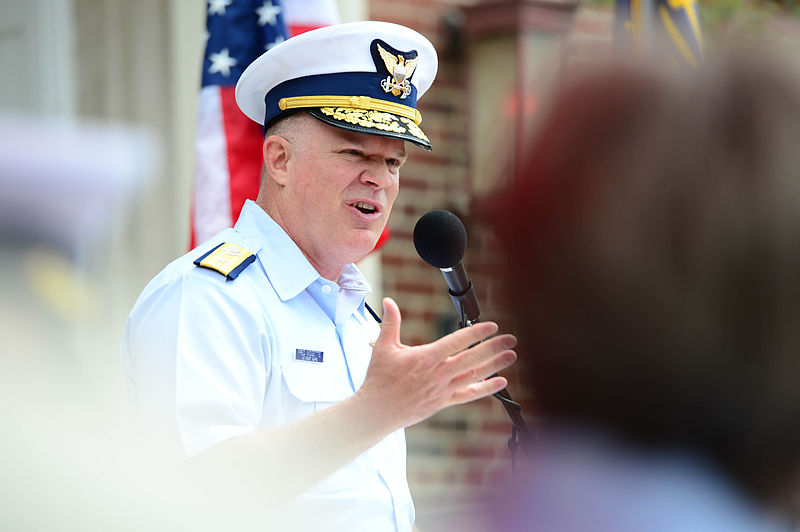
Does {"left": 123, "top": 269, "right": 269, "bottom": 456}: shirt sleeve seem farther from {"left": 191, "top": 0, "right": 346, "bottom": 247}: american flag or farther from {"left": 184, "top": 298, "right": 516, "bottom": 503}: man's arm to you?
{"left": 191, "top": 0, "right": 346, "bottom": 247}: american flag

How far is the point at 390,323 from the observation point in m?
1.66

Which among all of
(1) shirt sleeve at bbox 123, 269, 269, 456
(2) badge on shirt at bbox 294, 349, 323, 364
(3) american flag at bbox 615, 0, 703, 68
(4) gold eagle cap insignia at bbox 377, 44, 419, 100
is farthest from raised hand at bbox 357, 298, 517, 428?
(3) american flag at bbox 615, 0, 703, 68

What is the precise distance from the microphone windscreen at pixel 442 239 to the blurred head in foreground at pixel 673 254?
77 centimetres

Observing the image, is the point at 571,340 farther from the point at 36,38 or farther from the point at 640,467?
the point at 36,38

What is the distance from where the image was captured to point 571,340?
95cm

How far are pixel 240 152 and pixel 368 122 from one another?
1.34 meters

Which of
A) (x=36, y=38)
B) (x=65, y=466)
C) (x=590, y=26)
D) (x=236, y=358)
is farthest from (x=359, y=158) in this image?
(x=590, y=26)

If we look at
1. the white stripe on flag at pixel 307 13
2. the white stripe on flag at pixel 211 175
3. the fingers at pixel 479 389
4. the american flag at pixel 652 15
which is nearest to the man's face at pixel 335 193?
the fingers at pixel 479 389

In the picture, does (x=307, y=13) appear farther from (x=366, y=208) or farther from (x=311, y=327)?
(x=311, y=327)

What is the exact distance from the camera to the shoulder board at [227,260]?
7.01 ft

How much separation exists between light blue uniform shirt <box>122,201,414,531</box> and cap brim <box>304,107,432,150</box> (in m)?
0.25

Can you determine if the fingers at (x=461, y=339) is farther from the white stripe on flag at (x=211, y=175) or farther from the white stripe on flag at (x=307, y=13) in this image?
the white stripe on flag at (x=307, y=13)

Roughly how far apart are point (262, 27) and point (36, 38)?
1510 mm

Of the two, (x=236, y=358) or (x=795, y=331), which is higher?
(x=795, y=331)
